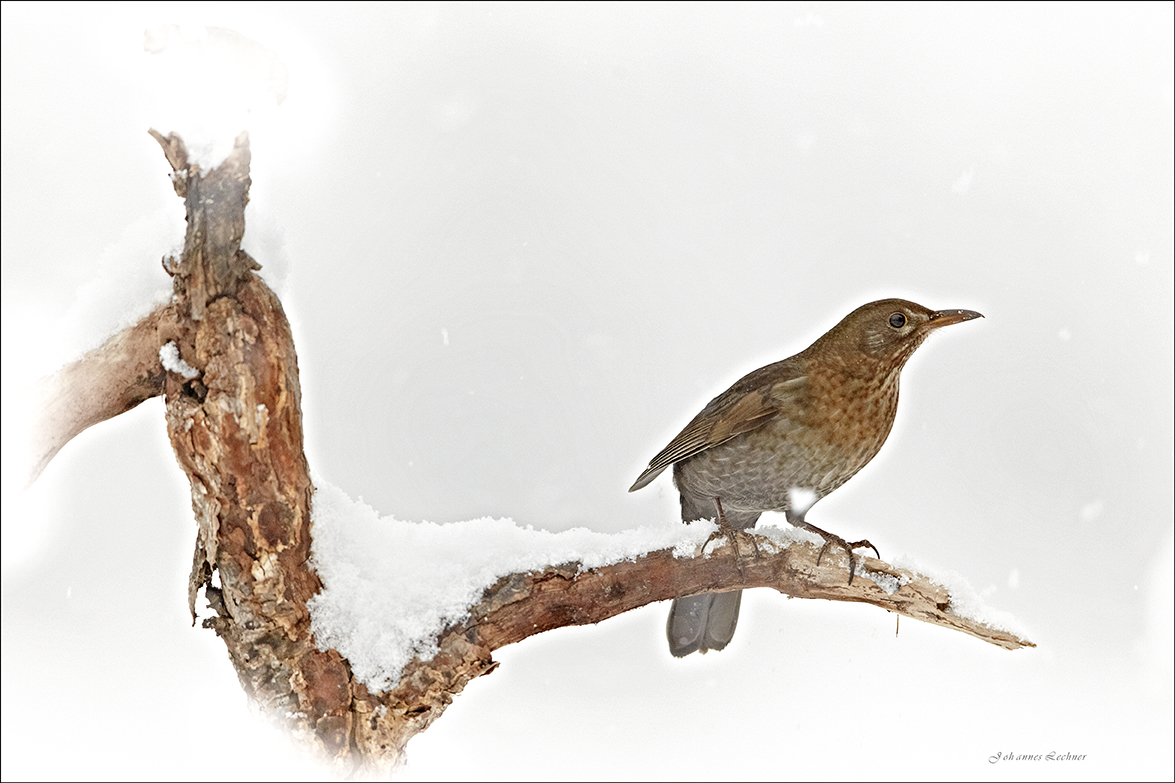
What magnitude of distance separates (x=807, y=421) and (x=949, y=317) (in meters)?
0.60

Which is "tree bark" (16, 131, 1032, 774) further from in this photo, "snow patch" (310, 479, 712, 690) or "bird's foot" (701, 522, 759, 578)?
"bird's foot" (701, 522, 759, 578)

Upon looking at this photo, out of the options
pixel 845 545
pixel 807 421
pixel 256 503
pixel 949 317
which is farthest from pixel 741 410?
pixel 256 503

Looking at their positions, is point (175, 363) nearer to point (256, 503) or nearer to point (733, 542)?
point (256, 503)

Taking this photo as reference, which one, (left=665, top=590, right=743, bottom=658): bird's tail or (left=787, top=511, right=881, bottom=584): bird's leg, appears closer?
(left=787, top=511, right=881, bottom=584): bird's leg

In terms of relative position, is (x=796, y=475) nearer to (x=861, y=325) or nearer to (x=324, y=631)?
(x=861, y=325)

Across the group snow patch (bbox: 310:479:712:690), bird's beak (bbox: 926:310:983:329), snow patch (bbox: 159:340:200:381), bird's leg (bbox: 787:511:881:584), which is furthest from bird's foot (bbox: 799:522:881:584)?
snow patch (bbox: 159:340:200:381)

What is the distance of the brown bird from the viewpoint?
3.02 meters

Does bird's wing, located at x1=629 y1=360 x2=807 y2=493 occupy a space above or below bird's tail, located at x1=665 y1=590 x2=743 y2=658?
above

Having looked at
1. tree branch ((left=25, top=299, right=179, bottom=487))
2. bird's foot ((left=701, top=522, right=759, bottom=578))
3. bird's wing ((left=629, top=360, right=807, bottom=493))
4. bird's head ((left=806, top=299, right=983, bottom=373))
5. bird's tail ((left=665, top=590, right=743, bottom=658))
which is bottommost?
bird's tail ((left=665, top=590, right=743, bottom=658))

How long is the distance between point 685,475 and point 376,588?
1.14 meters

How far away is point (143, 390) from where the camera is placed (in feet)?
8.26

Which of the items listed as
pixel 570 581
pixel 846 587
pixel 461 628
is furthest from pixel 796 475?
pixel 461 628

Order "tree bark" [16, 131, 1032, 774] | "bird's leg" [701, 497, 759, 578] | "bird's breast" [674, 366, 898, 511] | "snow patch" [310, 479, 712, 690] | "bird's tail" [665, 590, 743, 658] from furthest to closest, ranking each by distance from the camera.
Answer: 1. "bird's tail" [665, 590, 743, 658]
2. "bird's breast" [674, 366, 898, 511]
3. "bird's leg" [701, 497, 759, 578]
4. "snow patch" [310, 479, 712, 690]
5. "tree bark" [16, 131, 1032, 774]

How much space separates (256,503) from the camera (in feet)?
7.97
